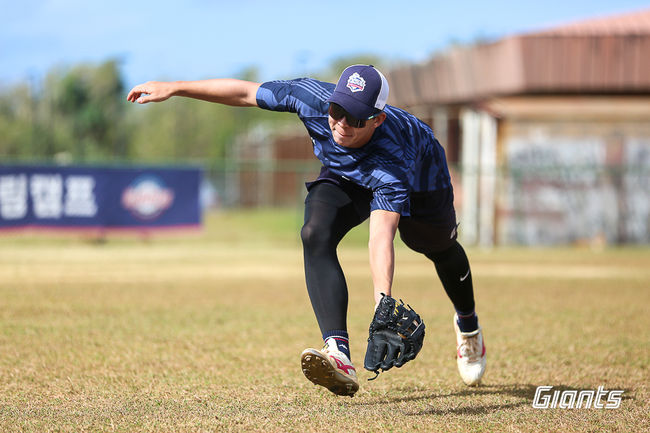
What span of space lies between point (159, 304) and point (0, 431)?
6.09 metres

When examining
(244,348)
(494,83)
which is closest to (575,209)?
(494,83)

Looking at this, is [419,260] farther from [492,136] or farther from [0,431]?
[0,431]

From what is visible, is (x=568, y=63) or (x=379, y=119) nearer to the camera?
(x=379, y=119)

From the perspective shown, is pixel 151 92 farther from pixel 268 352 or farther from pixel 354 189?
pixel 268 352

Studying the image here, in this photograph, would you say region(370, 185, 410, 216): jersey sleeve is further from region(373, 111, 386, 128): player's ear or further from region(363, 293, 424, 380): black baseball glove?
region(363, 293, 424, 380): black baseball glove

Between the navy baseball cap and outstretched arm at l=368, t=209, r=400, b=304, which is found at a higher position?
the navy baseball cap

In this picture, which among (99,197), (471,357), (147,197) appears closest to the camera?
(471,357)

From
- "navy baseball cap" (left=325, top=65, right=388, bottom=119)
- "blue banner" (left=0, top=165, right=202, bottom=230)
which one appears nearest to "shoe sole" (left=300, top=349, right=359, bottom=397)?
"navy baseball cap" (left=325, top=65, right=388, bottom=119)

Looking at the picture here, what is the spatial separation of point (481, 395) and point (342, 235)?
147 cm

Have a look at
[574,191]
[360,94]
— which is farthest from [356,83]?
[574,191]

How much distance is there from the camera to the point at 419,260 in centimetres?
1850

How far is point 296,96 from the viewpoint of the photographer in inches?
192

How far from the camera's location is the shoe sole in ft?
13.9

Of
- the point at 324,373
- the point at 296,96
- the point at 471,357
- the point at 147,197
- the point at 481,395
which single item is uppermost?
the point at 296,96
